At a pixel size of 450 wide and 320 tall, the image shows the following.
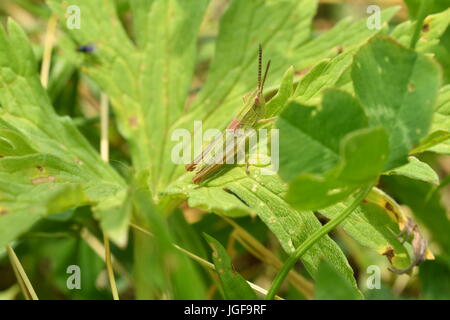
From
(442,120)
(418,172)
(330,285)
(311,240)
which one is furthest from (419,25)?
(330,285)

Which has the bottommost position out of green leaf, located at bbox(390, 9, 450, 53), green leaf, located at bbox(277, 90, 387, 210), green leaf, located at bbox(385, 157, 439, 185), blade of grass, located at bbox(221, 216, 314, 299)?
blade of grass, located at bbox(221, 216, 314, 299)

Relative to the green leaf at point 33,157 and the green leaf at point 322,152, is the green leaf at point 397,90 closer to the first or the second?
the green leaf at point 322,152

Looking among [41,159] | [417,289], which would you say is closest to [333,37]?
[41,159]

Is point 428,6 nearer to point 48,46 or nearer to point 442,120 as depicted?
point 442,120

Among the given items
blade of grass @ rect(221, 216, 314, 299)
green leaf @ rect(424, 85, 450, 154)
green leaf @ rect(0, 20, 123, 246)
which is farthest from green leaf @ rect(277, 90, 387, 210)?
blade of grass @ rect(221, 216, 314, 299)

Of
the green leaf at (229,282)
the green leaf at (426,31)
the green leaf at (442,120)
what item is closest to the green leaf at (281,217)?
the green leaf at (229,282)

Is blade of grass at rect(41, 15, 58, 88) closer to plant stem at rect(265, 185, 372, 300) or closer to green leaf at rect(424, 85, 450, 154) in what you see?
plant stem at rect(265, 185, 372, 300)
